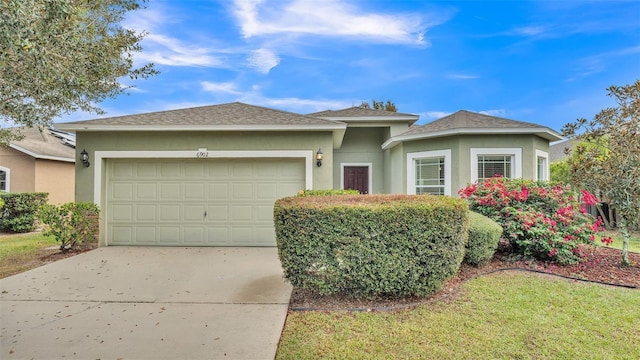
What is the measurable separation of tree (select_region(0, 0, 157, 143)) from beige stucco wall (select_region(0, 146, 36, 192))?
19.6ft

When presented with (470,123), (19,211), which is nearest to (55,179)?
(19,211)

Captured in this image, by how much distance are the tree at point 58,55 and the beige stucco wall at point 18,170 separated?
19.6ft

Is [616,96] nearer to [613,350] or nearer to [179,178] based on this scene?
[613,350]

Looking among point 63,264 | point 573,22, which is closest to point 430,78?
point 573,22

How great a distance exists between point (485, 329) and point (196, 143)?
24.2 feet

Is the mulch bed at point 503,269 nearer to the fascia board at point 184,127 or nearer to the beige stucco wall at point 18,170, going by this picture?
the fascia board at point 184,127

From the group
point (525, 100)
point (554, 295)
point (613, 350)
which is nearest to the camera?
point (613, 350)

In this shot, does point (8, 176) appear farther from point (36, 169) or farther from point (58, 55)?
point (58, 55)

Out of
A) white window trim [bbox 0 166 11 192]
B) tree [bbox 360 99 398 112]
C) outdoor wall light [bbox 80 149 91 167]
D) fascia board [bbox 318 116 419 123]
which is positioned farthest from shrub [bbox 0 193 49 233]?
tree [bbox 360 99 398 112]

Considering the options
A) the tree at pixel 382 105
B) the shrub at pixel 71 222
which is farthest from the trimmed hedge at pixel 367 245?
the tree at pixel 382 105

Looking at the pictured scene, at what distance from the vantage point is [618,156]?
585cm

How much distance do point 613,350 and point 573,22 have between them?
1052 cm

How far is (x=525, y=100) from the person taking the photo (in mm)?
13141

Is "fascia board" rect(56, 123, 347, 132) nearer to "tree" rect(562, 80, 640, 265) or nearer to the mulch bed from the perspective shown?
the mulch bed
